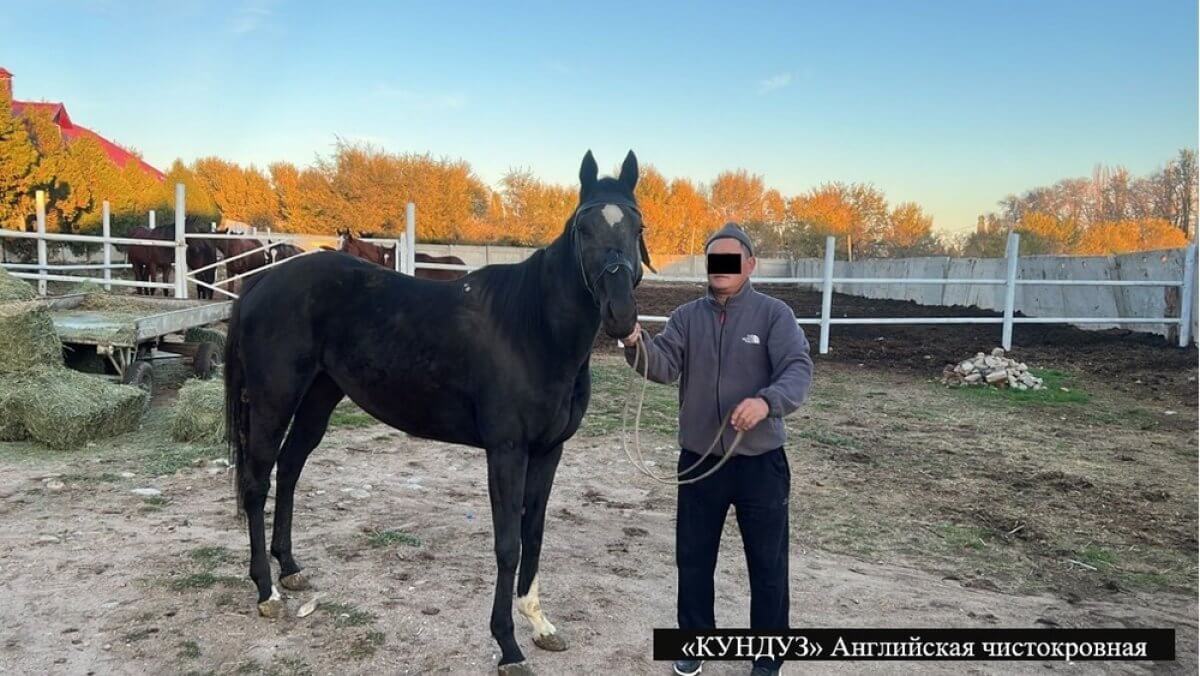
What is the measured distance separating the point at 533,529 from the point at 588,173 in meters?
1.45

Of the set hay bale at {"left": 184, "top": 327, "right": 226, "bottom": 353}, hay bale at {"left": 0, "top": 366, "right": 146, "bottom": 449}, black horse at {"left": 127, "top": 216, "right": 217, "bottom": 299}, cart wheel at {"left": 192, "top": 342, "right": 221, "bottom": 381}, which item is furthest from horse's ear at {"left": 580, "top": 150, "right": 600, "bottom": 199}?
black horse at {"left": 127, "top": 216, "right": 217, "bottom": 299}

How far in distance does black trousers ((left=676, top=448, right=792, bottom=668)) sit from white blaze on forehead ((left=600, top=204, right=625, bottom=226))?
3.02 feet

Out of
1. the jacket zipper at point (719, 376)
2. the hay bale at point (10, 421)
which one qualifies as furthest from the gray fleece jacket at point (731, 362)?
the hay bale at point (10, 421)

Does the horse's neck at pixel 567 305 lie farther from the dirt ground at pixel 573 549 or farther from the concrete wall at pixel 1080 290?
the concrete wall at pixel 1080 290

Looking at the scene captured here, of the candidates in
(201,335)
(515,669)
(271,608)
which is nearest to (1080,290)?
(515,669)

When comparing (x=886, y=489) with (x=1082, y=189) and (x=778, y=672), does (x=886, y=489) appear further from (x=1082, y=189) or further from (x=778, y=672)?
(x=1082, y=189)

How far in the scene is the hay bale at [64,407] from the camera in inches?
215

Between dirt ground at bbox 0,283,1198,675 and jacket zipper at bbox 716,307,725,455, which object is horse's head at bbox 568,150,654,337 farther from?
dirt ground at bbox 0,283,1198,675

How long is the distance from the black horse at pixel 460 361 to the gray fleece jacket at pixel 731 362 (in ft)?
1.03

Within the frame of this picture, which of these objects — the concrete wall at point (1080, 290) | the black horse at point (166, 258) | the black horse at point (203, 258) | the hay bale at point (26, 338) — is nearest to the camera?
the hay bale at point (26, 338)

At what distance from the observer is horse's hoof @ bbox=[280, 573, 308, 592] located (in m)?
3.32

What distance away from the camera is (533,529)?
2969mm

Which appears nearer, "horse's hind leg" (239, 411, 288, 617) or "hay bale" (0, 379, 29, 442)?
"horse's hind leg" (239, 411, 288, 617)

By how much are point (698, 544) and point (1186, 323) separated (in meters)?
11.8
